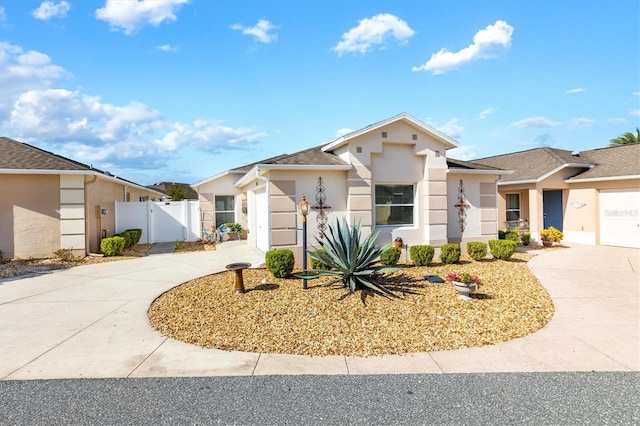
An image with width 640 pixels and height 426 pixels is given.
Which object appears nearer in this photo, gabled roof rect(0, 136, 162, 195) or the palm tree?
gabled roof rect(0, 136, 162, 195)

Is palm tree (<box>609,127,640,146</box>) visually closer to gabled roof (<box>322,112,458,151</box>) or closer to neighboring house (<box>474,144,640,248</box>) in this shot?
neighboring house (<box>474,144,640,248</box>)

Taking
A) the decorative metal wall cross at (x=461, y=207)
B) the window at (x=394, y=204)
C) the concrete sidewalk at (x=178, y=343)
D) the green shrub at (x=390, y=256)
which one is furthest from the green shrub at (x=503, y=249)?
the green shrub at (x=390, y=256)

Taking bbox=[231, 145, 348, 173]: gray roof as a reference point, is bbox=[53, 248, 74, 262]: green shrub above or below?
below

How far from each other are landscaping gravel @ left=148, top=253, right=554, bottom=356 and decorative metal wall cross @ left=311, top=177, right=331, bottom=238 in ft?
8.74

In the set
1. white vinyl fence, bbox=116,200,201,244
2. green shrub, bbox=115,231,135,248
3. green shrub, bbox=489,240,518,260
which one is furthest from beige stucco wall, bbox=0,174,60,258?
green shrub, bbox=489,240,518,260

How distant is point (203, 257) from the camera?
11945mm

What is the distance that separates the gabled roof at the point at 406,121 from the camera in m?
10.3

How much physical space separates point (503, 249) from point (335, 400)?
9.60 meters

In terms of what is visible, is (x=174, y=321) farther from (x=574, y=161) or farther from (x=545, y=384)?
(x=574, y=161)

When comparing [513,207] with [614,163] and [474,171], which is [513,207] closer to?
[614,163]

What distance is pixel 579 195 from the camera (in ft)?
50.8

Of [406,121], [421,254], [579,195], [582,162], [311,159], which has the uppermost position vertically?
[406,121]

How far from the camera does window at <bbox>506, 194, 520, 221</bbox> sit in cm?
1762

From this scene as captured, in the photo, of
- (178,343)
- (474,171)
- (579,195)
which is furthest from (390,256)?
(579,195)
